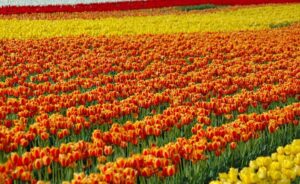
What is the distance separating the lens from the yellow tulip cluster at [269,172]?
4543mm

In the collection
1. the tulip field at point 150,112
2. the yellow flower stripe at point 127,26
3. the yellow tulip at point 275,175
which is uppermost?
the yellow tulip at point 275,175

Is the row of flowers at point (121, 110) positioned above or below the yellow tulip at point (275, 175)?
below

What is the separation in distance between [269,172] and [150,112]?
3.27m

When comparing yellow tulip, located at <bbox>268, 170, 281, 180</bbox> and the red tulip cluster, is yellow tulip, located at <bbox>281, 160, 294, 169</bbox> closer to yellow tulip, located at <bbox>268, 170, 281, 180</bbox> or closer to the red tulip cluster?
yellow tulip, located at <bbox>268, 170, 281, 180</bbox>

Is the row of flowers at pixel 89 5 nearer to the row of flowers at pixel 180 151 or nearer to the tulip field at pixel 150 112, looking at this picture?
the tulip field at pixel 150 112

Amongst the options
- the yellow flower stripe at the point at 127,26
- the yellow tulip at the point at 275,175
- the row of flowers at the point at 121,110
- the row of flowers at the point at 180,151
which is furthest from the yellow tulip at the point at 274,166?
the yellow flower stripe at the point at 127,26

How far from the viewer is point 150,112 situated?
7.79m

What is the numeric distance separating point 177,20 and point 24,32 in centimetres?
733

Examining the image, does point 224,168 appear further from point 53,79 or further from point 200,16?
point 200,16

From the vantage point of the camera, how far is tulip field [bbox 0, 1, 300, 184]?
16.3 ft

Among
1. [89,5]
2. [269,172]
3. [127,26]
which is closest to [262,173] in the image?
[269,172]

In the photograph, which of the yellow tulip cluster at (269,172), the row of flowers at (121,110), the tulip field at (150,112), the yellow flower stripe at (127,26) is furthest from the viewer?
the yellow flower stripe at (127,26)

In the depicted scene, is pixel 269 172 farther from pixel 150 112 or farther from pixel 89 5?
pixel 89 5

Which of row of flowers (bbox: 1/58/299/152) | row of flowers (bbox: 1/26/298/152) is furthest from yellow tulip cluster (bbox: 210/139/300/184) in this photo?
row of flowers (bbox: 1/26/298/152)
